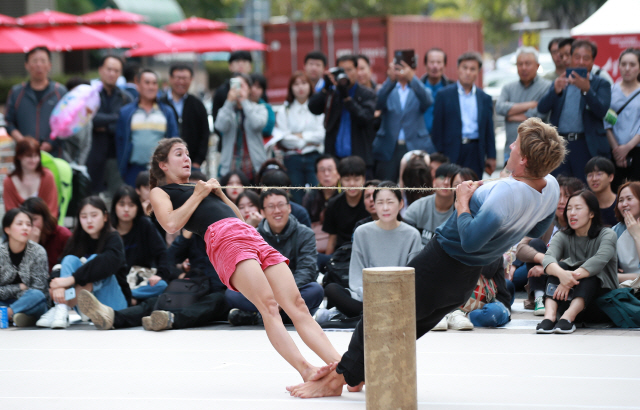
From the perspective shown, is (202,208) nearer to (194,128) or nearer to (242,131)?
(242,131)

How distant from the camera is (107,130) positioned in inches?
387

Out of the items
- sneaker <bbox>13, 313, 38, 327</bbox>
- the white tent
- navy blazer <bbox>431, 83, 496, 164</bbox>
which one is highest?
the white tent

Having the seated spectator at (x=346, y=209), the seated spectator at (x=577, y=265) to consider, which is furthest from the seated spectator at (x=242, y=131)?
the seated spectator at (x=577, y=265)

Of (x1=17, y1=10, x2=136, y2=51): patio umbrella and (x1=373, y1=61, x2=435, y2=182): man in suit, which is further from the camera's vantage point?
(x1=17, y1=10, x2=136, y2=51): patio umbrella

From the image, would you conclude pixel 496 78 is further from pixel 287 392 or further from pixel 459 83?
pixel 287 392

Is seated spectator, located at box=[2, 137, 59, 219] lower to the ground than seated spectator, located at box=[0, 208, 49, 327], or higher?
higher

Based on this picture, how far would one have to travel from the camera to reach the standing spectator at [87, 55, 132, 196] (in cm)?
979

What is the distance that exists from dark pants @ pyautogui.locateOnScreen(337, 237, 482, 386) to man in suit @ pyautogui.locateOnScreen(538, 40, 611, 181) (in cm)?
437

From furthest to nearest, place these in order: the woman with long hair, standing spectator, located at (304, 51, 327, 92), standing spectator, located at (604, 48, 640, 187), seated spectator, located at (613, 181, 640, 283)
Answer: standing spectator, located at (304, 51, 327, 92) → standing spectator, located at (604, 48, 640, 187) → seated spectator, located at (613, 181, 640, 283) → the woman with long hair

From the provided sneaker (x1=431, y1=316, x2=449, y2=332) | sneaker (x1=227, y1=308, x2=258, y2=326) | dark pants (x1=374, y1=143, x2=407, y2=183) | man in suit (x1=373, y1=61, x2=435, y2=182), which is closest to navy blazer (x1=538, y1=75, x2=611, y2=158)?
man in suit (x1=373, y1=61, x2=435, y2=182)

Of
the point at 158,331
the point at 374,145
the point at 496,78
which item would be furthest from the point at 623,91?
the point at 496,78

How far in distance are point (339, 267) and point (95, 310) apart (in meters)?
2.19

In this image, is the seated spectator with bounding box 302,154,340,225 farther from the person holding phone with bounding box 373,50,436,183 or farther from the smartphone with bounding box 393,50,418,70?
the smartphone with bounding box 393,50,418,70

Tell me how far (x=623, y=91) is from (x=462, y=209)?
505 cm
